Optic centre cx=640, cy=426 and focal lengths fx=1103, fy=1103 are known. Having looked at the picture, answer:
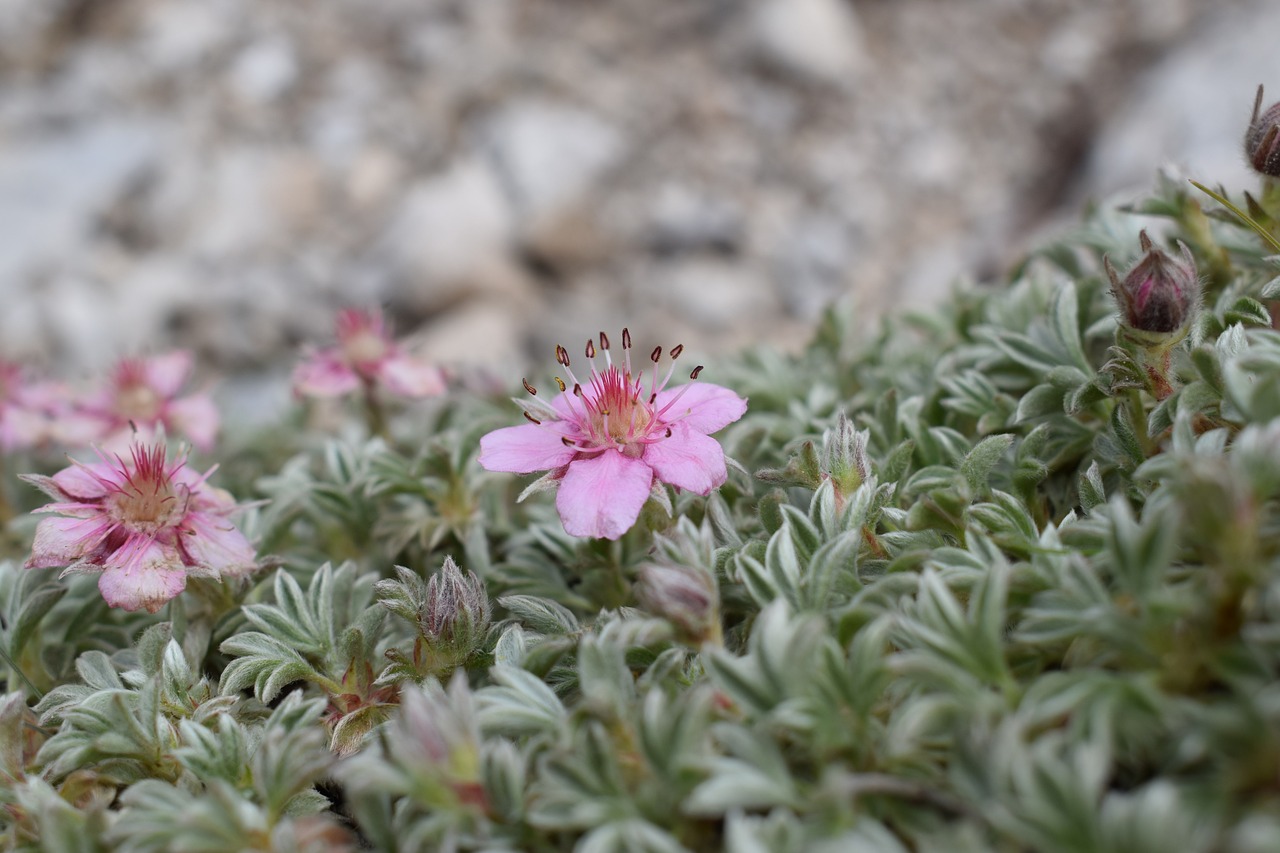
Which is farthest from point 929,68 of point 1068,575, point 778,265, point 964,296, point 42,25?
point 1068,575

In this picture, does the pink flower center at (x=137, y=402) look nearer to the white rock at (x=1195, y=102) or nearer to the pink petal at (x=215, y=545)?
the pink petal at (x=215, y=545)

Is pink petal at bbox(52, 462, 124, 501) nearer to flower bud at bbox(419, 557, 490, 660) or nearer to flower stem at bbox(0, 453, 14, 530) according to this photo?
flower bud at bbox(419, 557, 490, 660)

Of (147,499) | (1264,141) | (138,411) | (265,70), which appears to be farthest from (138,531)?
(265,70)

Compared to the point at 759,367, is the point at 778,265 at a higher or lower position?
higher

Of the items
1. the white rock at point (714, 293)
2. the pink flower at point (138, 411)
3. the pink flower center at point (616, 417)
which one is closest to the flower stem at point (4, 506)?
the pink flower at point (138, 411)

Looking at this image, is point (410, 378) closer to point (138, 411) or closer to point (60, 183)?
point (138, 411)

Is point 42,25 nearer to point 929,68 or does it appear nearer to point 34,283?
point 34,283

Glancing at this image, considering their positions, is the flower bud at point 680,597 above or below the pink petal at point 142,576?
below
